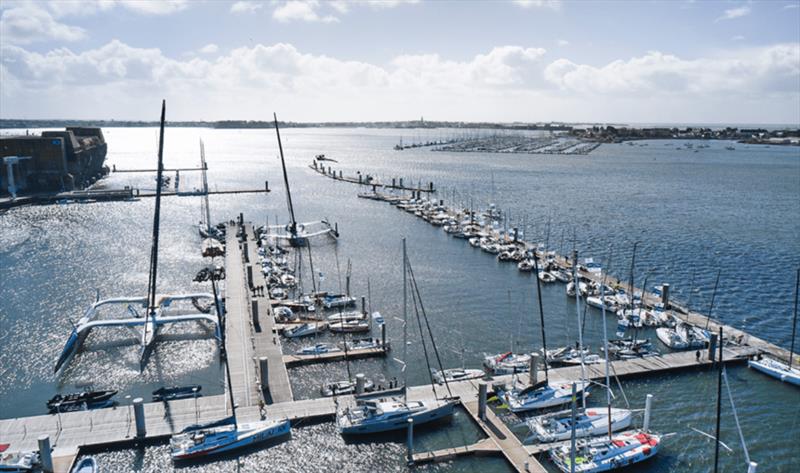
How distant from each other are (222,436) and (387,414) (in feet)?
36.7

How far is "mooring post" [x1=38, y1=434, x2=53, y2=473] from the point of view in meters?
31.8

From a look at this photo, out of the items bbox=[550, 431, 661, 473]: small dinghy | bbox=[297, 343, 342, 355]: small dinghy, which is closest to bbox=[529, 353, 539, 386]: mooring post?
bbox=[550, 431, 661, 473]: small dinghy

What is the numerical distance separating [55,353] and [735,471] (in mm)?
56517

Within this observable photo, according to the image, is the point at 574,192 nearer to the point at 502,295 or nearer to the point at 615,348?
the point at 502,295

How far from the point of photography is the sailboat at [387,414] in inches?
1499

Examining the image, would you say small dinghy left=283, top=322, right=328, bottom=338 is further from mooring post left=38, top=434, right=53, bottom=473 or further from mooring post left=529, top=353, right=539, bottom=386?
mooring post left=38, top=434, right=53, bottom=473

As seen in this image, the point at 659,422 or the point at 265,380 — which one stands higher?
the point at 265,380

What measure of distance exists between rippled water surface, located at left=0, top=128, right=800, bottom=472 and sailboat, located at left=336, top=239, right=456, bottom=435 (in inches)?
40.9

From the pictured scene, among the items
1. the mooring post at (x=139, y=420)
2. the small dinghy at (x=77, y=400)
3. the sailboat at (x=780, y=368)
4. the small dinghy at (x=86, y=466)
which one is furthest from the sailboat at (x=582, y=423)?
the small dinghy at (x=77, y=400)

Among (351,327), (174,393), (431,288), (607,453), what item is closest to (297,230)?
(431,288)

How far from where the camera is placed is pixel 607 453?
35.2 m

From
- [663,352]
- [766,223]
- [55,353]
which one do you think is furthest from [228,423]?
[766,223]

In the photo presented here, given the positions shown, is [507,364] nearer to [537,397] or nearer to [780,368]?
[537,397]

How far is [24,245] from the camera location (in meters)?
90.3
